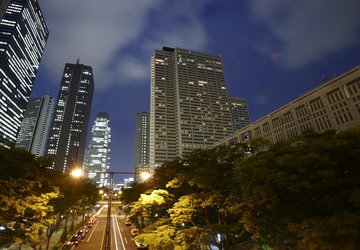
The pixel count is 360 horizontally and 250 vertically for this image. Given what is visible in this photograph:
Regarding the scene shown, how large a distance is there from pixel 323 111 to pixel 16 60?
579 feet

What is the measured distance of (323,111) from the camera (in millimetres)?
80938

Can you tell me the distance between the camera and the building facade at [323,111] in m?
72.2

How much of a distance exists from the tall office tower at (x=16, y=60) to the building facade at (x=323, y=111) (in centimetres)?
14717

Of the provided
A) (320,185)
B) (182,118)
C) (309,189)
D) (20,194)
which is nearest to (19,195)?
(20,194)

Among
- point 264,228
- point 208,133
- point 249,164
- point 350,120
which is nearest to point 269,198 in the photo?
point 249,164

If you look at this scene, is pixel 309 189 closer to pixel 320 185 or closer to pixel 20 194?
pixel 320 185

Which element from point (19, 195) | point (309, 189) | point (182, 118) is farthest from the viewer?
point (182, 118)

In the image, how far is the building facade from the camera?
7225cm

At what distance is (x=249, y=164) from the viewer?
12.0 m

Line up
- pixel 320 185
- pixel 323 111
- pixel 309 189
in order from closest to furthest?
1. pixel 320 185
2. pixel 309 189
3. pixel 323 111

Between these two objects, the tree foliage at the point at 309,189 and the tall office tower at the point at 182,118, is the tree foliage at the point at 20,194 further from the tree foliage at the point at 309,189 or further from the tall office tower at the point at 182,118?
the tall office tower at the point at 182,118

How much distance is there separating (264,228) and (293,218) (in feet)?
6.87

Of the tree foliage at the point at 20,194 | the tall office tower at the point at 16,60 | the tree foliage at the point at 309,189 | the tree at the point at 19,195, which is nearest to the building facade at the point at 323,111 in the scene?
the tree foliage at the point at 309,189

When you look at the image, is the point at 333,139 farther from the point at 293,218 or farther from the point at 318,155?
the point at 293,218
